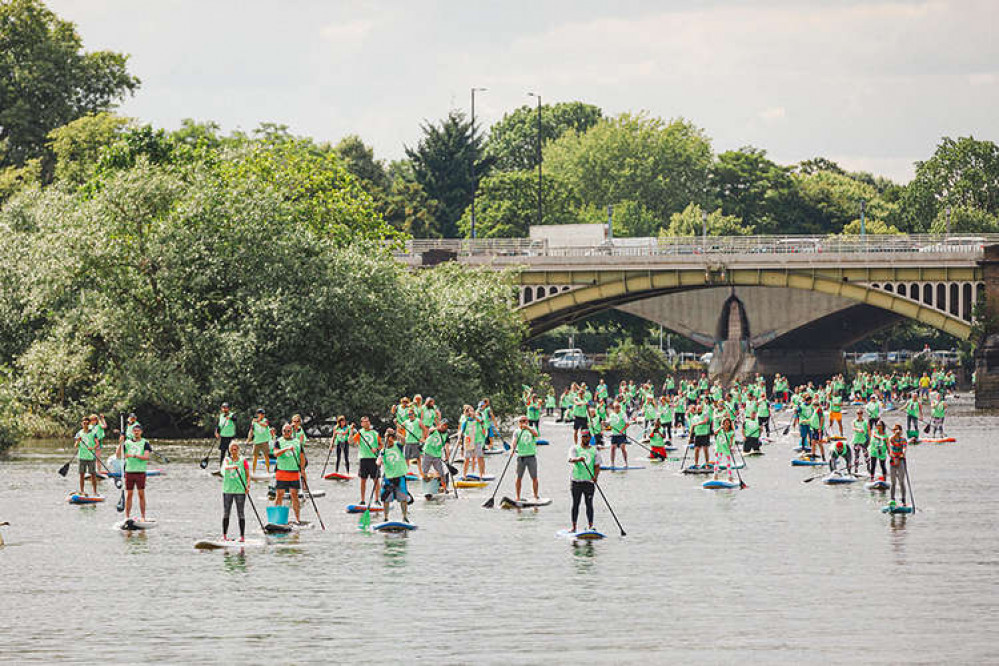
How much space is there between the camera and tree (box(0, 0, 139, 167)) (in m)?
103

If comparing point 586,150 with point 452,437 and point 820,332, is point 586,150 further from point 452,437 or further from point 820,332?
point 452,437

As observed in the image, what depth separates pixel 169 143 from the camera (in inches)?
3073

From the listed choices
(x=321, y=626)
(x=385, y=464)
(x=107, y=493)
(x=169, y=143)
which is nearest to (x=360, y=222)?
(x=169, y=143)

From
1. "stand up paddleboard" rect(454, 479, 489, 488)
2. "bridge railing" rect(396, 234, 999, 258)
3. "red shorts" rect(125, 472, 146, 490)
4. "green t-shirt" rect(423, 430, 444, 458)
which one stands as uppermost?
"bridge railing" rect(396, 234, 999, 258)

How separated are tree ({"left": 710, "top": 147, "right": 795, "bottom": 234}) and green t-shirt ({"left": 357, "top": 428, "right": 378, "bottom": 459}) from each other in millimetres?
124478

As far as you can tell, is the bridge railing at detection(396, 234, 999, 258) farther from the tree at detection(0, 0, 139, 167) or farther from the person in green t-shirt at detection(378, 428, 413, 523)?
the person in green t-shirt at detection(378, 428, 413, 523)

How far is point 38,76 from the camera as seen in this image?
4082 inches

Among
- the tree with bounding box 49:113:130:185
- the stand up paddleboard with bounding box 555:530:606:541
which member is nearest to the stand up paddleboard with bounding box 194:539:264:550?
the stand up paddleboard with bounding box 555:530:606:541

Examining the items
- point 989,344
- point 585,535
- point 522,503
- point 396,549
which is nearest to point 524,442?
point 522,503

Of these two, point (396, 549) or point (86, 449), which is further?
point (86, 449)

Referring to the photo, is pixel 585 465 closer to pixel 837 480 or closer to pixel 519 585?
pixel 519 585

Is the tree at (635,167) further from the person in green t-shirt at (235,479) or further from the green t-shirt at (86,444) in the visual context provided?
the person in green t-shirt at (235,479)

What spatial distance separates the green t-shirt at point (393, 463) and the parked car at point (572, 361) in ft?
280

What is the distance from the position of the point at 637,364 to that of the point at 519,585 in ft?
303
